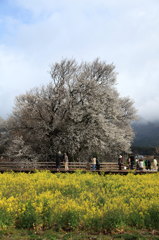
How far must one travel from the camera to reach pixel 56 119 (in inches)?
1484

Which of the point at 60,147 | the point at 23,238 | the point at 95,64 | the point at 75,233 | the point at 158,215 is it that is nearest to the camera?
the point at 23,238

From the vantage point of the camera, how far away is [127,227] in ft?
28.1

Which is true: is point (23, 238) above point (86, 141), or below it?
below

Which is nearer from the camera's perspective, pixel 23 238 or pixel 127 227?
pixel 23 238

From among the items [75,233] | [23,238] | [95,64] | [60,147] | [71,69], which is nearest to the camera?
[23,238]

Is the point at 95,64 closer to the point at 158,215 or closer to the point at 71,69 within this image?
the point at 71,69

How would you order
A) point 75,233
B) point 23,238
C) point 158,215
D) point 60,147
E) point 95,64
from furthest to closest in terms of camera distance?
point 95,64 → point 60,147 → point 158,215 → point 75,233 → point 23,238

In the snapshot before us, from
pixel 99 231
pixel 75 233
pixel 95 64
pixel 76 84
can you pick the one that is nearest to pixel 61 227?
pixel 75 233

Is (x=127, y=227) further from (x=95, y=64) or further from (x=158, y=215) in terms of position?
(x=95, y=64)

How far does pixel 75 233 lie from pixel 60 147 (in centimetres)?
2900

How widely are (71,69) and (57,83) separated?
3008 millimetres

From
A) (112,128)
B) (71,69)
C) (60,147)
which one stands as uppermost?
(71,69)

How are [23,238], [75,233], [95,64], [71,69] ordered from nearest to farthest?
[23,238] → [75,233] → [71,69] → [95,64]

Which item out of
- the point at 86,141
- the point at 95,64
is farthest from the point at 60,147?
the point at 95,64
